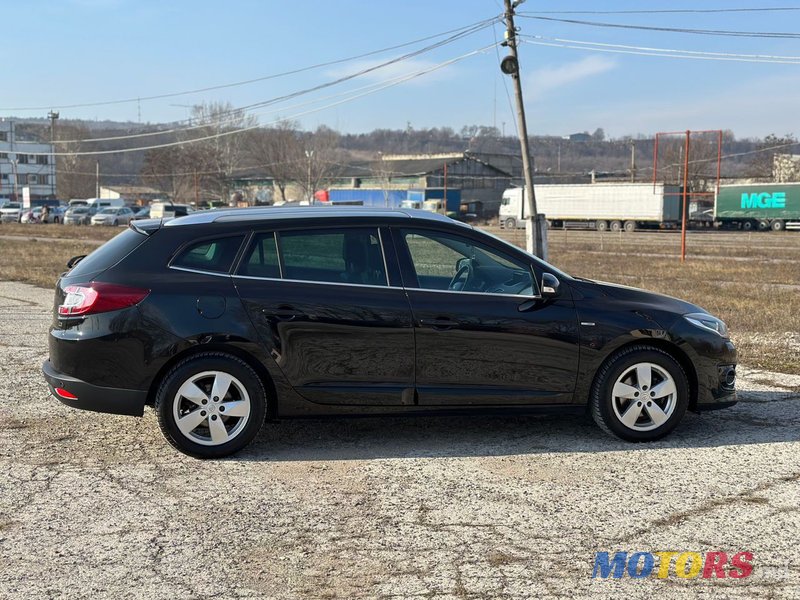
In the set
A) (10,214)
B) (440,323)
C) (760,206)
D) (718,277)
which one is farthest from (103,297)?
(10,214)

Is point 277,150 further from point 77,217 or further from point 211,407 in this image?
point 211,407

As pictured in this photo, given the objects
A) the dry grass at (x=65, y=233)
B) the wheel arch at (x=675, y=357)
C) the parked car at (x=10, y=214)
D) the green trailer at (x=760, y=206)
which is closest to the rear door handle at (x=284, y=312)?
the wheel arch at (x=675, y=357)

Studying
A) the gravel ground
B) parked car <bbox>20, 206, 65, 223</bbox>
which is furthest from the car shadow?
parked car <bbox>20, 206, 65, 223</bbox>

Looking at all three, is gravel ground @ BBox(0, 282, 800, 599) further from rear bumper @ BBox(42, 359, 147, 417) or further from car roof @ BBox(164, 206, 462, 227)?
car roof @ BBox(164, 206, 462, 227)

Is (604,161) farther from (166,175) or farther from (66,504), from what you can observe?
(66,504)

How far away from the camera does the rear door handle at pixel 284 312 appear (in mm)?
5797

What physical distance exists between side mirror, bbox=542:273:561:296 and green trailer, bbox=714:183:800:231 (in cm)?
5621

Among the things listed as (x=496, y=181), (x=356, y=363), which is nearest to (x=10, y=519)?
(x=356, y=363)

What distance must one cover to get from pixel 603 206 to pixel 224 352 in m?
59.0

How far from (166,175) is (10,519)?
9952cm

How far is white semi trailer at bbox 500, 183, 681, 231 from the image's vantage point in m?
59.7

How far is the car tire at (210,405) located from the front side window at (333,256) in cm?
77

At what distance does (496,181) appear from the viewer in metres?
98.7
